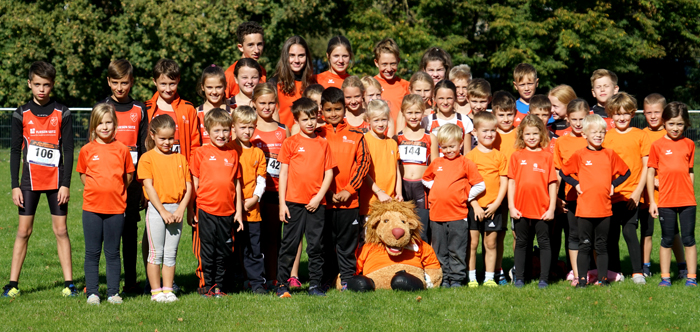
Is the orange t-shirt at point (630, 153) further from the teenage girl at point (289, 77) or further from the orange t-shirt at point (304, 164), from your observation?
the teenage girl at point (289, 77)

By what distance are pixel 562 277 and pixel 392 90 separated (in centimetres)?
291

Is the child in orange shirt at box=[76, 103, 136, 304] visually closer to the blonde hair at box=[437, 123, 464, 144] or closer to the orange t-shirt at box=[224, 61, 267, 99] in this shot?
the orange t-shirt at box=[224, 61, 267, 99]

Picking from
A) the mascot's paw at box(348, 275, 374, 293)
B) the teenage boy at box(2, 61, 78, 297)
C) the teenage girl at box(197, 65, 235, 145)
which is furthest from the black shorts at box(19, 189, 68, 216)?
A: the mascot's paw at box(348, 275, 374, 293)

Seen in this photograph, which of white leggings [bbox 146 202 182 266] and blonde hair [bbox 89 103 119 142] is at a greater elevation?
blonde hair [bbox 89 103 119 142]

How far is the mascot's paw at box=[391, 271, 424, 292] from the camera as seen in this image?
Answer: 6.63 meters

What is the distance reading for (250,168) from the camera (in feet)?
21.5

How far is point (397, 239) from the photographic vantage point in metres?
6.69

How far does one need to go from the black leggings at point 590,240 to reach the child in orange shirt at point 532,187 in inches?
12.3

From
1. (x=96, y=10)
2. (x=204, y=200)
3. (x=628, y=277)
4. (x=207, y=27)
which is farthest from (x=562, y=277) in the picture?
(x=96, y=10)

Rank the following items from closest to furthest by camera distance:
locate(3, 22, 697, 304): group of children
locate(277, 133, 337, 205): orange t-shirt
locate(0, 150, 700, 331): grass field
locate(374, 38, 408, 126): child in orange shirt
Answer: locate(0, 150, 700, 331): grass field < locate(3, 22, 697, 304): group of children < locate(277, 133, 337, 205): orange t-shirt < locate(374, 38, 408, 126): child in orange shirt

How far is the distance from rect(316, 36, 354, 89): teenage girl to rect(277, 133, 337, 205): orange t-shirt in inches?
59.1

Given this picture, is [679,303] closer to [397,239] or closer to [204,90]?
[397,239]

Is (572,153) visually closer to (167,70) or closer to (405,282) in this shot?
(405,282)

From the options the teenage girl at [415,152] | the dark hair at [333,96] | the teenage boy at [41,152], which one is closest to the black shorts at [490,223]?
the teenage girl at [415,152]
